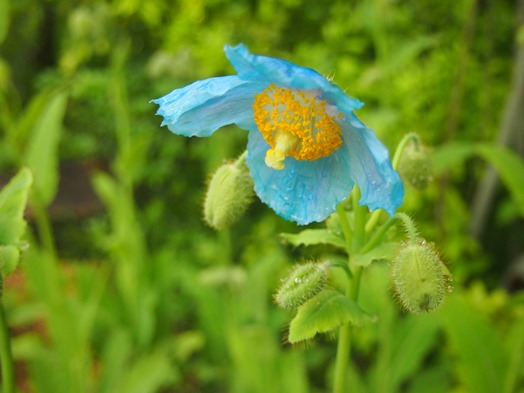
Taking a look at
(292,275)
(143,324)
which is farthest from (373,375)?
A: (292,275)

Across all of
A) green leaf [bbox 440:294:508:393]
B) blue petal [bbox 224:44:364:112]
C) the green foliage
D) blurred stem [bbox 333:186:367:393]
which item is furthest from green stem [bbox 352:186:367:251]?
green leaf [bbox 440:294:508:393]

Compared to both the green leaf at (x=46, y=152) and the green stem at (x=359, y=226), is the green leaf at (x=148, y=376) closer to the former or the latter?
the green leaf at (x=46, y=152)

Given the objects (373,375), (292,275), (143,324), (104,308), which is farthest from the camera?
(104,308)

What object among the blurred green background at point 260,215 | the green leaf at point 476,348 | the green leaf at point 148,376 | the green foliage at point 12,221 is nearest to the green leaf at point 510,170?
the blurred green background at point 260,215

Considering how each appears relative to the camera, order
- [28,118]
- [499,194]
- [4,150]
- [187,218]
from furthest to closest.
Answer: [4,150] → [187,218] → [499,194] → [28,118]

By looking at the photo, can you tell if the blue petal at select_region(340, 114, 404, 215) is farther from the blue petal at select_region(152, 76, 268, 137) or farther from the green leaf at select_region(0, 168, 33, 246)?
the green leaf at select_region(0, 168, 33, 246)

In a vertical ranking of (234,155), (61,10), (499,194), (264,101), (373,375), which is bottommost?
(373,375)

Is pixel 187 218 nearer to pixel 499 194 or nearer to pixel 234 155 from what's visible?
pixel 234 155

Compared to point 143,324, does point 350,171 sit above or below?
above
